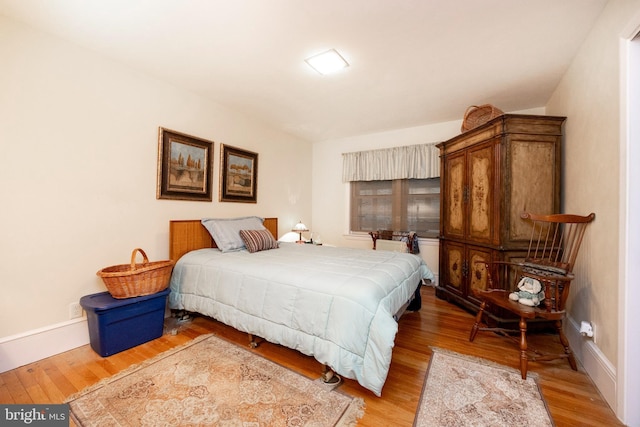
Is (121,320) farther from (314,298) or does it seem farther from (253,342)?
(314,298)

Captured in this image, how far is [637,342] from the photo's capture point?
1439 mm

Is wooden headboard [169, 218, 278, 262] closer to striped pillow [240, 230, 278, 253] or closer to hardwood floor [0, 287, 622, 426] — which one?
striped pillow [240, 230, 278, 253]

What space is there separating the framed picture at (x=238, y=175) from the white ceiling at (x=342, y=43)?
706 millimetres

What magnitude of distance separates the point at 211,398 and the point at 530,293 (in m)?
2.37

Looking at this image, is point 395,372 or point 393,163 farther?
point 393,163

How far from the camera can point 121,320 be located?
2145mm

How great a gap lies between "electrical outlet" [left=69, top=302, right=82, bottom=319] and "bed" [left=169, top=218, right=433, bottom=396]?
0.69 metres

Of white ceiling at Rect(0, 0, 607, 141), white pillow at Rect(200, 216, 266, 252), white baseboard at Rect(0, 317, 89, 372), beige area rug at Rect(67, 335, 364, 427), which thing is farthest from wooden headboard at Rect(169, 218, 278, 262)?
white ceiling at Rect(0, 0, 607, 141)

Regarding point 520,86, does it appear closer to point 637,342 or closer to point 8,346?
point 637,342

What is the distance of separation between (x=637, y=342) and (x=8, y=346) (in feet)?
13.1

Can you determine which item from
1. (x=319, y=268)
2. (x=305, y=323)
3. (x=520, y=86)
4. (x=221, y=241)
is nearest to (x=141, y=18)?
(x=221, y=241)

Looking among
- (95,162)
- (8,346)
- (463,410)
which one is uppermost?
(95,162)

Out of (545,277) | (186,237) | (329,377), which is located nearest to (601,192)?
(545,277)

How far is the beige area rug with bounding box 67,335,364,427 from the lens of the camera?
1439 millimetres
